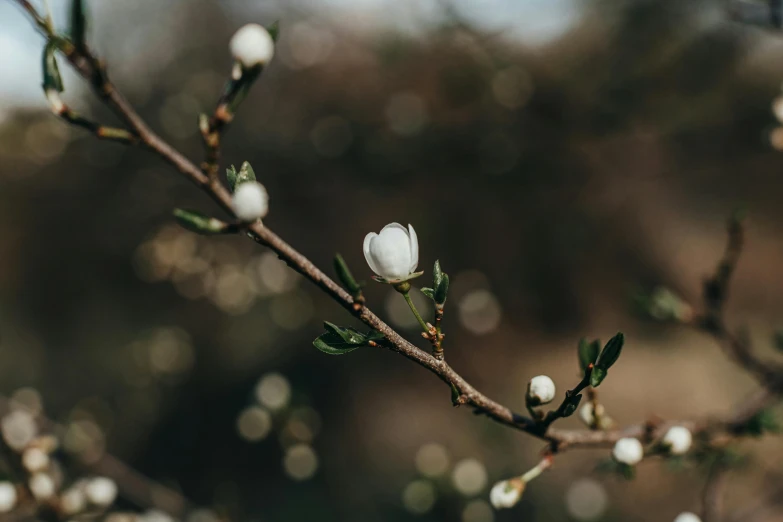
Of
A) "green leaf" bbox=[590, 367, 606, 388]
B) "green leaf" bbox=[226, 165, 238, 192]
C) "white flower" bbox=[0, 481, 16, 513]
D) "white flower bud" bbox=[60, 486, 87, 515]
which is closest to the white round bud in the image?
"white flower bud" bbox=[60, 486, 87, 515]

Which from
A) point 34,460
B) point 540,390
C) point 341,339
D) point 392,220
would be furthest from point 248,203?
point 392,220

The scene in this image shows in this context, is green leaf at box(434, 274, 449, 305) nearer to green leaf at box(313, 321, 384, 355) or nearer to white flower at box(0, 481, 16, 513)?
green leaf at box(313, 321, 384, 355)

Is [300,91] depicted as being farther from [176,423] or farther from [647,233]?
[647,233]

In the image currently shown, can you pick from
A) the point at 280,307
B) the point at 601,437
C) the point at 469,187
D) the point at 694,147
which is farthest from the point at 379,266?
the point at 280,307

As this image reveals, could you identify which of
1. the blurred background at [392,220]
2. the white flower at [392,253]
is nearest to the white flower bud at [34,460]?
the blurred background at [392,220]

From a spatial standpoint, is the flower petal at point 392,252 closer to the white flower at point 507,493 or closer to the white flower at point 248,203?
the white flower at point 248,203

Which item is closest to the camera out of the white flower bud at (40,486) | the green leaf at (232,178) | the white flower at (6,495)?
the green leaf at (232,178)

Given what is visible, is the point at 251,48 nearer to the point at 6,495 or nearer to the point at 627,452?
the point at 627,452
